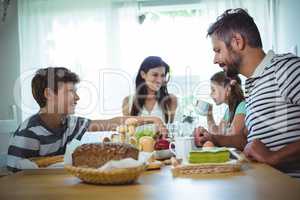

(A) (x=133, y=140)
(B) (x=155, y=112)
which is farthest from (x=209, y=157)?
(B) (x=155, y=112)

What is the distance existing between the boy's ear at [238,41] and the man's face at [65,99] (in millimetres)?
864

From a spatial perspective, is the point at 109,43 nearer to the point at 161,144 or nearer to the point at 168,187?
the point at 161,144

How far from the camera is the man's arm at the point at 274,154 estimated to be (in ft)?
3.78

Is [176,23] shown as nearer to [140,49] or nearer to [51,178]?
[140,49]

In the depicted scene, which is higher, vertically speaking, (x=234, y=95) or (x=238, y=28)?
(x=238, y=28)

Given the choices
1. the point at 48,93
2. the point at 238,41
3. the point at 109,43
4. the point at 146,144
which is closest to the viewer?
the point at 146,144

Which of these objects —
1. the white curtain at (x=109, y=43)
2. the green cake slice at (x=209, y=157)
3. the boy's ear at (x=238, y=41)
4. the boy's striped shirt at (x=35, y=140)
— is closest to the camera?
the green cake slice at (x=209, y=157)

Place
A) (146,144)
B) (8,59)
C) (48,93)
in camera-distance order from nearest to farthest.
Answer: (146,144) < (48,93) < (8,59)

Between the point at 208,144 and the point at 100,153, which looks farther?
the point at 208,144

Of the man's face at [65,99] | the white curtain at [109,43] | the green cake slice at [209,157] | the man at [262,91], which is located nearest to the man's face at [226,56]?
the man at [262,91]

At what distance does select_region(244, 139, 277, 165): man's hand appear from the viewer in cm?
115

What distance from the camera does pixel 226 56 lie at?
144 cm

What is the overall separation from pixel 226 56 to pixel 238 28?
11 cm

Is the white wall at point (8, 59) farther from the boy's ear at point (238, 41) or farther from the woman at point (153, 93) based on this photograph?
the boy's ear at point (238, 41)
